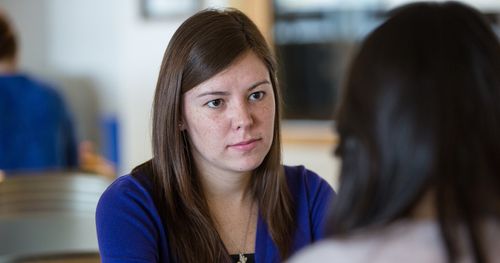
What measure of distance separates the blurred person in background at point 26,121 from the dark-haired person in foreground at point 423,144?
99.7 inches

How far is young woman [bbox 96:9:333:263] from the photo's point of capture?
62.6 inches

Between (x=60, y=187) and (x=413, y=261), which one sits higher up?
(x=413, y=261)

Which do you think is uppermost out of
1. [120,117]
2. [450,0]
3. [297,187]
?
[450,0]

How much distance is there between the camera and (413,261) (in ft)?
3.29

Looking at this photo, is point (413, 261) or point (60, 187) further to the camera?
point (60, 187)

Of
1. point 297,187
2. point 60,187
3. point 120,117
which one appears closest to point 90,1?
point 120,117

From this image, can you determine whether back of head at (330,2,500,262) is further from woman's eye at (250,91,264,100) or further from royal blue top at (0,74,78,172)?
royal blue top at (0,74,78,172)

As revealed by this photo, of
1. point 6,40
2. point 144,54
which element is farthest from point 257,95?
point 144,54

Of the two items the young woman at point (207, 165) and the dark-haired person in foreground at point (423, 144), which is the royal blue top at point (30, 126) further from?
the dark-haired person in foreground at point (423, 144)

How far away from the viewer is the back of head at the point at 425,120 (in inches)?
39.0

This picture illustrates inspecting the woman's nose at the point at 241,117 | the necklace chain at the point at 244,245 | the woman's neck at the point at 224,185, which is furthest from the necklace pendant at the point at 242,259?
the woman's nose at the point at 241,117

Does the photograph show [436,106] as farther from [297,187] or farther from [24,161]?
[24,161]

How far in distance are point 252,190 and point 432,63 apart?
84 cm

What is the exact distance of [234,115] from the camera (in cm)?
161
